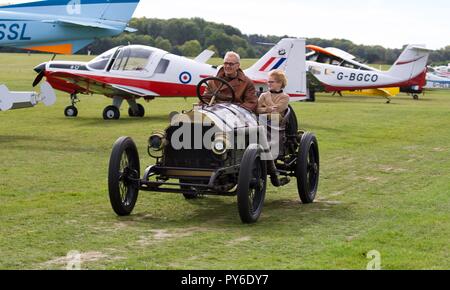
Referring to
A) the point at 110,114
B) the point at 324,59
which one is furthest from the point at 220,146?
the point at 324,59

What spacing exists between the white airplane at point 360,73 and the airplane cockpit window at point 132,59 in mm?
13737

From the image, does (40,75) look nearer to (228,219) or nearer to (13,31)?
(13,31)

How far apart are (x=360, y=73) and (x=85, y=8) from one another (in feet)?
51.6

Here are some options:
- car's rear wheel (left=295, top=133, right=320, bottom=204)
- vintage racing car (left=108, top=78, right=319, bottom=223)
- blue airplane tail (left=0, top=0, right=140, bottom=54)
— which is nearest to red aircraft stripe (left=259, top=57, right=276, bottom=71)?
blue airplane tail (left=0, top=0, right=140, bottom=54)

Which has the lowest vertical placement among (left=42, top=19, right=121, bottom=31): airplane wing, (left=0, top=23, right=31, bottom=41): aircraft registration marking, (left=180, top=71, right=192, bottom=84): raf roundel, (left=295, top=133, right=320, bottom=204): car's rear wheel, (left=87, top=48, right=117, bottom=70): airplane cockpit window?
(left=295, top=133, right=320, bottom=204): car's rear wheel

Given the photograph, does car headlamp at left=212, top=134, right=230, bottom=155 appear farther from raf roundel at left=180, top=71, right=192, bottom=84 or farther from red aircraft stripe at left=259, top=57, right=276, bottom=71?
raf roundel at left=180, top=71, right=192, bottom=84

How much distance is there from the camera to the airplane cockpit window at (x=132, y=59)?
22281mm

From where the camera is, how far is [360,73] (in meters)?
35.5

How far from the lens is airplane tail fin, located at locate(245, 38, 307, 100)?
2045cm

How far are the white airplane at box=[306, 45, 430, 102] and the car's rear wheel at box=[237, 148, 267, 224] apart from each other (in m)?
26.6

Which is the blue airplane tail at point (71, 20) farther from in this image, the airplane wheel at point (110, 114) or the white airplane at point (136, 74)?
the airplane wheel at point (110, 114)

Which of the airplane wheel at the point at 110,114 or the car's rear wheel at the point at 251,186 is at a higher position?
the car's rear wheel at the point at 251,186

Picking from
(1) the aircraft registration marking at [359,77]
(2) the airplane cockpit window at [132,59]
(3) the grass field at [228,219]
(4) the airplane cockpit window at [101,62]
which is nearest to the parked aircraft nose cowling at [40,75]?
(4) the airplane cockpit window at [101,62]
